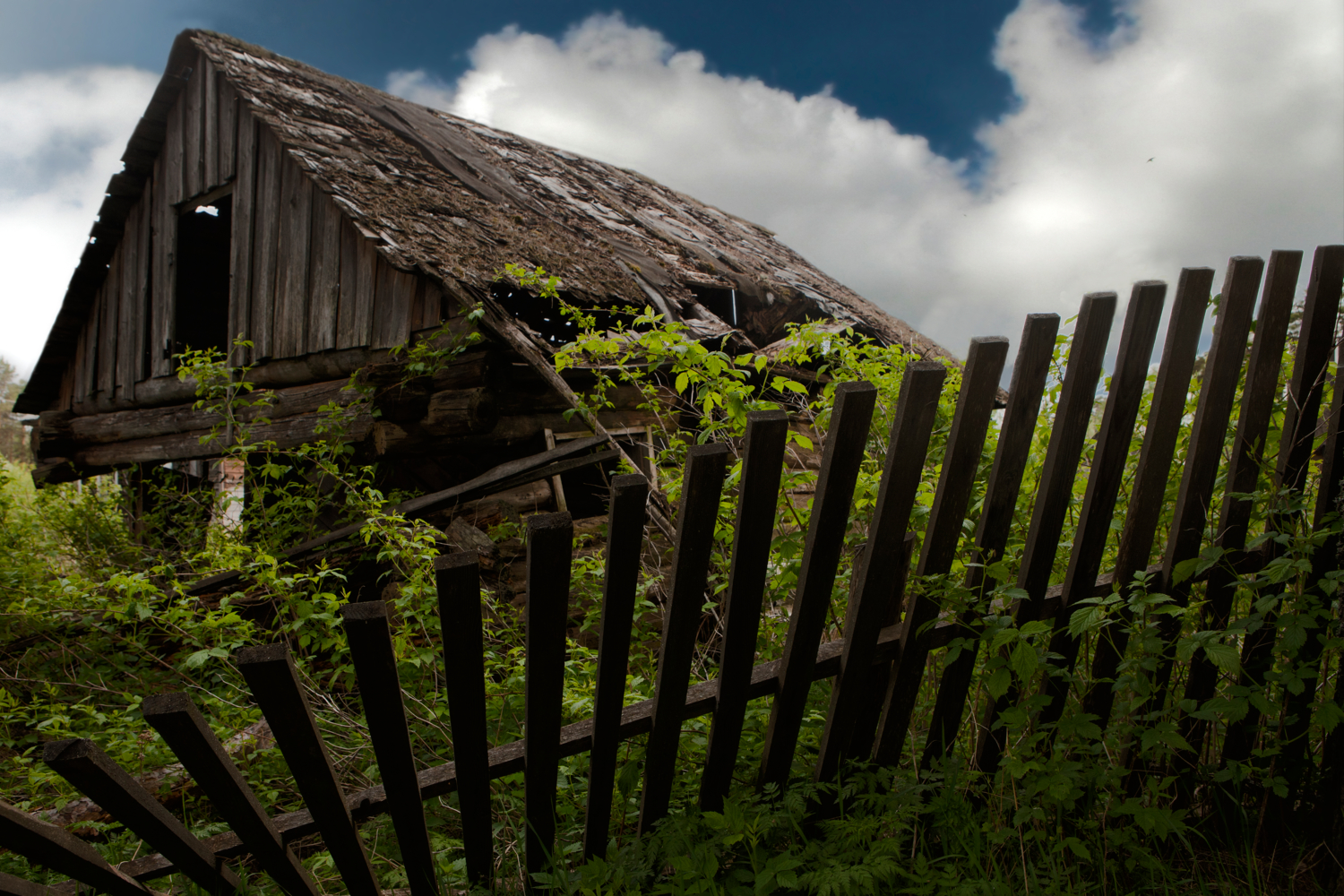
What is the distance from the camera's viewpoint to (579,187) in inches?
347

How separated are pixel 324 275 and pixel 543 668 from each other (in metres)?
5.55

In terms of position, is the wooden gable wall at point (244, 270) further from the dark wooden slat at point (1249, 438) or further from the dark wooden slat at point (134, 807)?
the dark wooden slat at point (1249, 438)

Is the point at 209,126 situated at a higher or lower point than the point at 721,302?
higher

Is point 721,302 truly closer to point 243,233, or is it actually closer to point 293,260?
point 293,260

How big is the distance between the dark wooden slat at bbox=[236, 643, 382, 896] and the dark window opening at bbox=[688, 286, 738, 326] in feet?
20.4

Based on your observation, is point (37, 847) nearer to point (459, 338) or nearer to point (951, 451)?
point (951, 451)

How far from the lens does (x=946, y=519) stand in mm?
1757

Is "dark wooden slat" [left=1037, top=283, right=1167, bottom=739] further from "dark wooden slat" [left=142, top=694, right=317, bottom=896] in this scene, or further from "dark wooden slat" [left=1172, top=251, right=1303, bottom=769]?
"dark wooden slat" [left=142, top=694, right=317, bottom=896]

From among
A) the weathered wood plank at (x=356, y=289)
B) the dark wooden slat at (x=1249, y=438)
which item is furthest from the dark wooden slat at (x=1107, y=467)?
the weathered wood plank at (x=356, y=289)

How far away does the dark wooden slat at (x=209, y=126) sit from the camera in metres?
7.34

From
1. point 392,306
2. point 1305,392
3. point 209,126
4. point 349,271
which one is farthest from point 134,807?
point 209,126

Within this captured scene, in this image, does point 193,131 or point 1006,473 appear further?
point 193,131

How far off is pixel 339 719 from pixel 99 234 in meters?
9.20

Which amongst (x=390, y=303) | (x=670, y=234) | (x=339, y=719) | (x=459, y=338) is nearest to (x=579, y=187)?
(x=670, y=234)
